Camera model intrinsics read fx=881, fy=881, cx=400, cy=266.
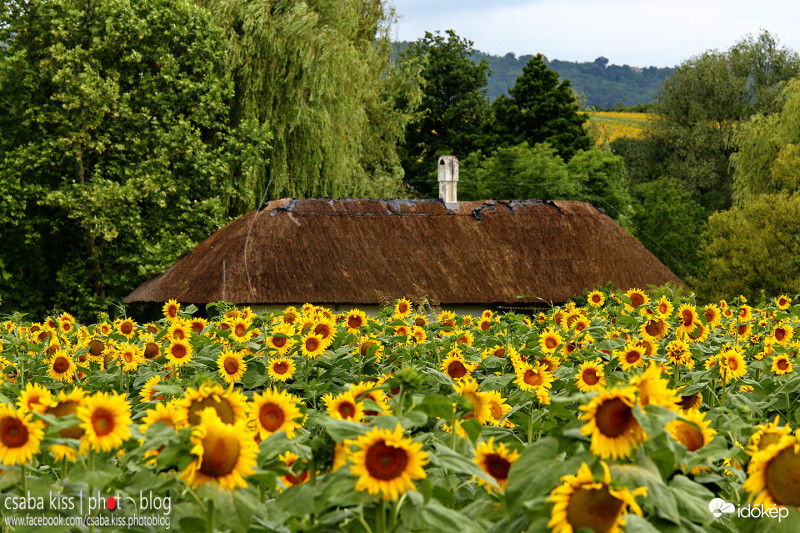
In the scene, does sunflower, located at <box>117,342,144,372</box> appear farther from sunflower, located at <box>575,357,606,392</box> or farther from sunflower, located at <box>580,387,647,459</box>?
sunflower, located at <box>580,387,647,459</box>

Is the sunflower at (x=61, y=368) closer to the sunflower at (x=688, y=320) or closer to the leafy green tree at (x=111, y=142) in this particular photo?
the sunflower at (x=688, y=320)

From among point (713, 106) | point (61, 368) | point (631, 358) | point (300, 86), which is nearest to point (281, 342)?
point (61, 368)

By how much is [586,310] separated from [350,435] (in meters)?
4.36

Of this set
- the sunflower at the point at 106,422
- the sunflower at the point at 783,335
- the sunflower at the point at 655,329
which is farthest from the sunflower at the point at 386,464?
the sunflower at the point at 783,335

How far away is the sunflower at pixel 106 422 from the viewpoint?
6.35 ft

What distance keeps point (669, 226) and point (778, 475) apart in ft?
113

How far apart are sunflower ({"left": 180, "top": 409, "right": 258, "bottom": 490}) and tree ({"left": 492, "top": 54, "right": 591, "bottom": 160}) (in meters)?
37.0

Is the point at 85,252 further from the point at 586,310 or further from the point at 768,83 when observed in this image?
the point at 768,83

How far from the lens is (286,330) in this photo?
4148 mm

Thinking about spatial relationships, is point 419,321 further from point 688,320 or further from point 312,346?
point 688,320

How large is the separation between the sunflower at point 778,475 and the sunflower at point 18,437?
148 cm

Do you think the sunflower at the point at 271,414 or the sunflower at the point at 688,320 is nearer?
the sunflower at the point at 271,414

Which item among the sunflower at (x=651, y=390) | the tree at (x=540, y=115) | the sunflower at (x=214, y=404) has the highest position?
the tree at (x=540, y=115)

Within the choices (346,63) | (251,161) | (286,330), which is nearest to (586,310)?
(286,330)
